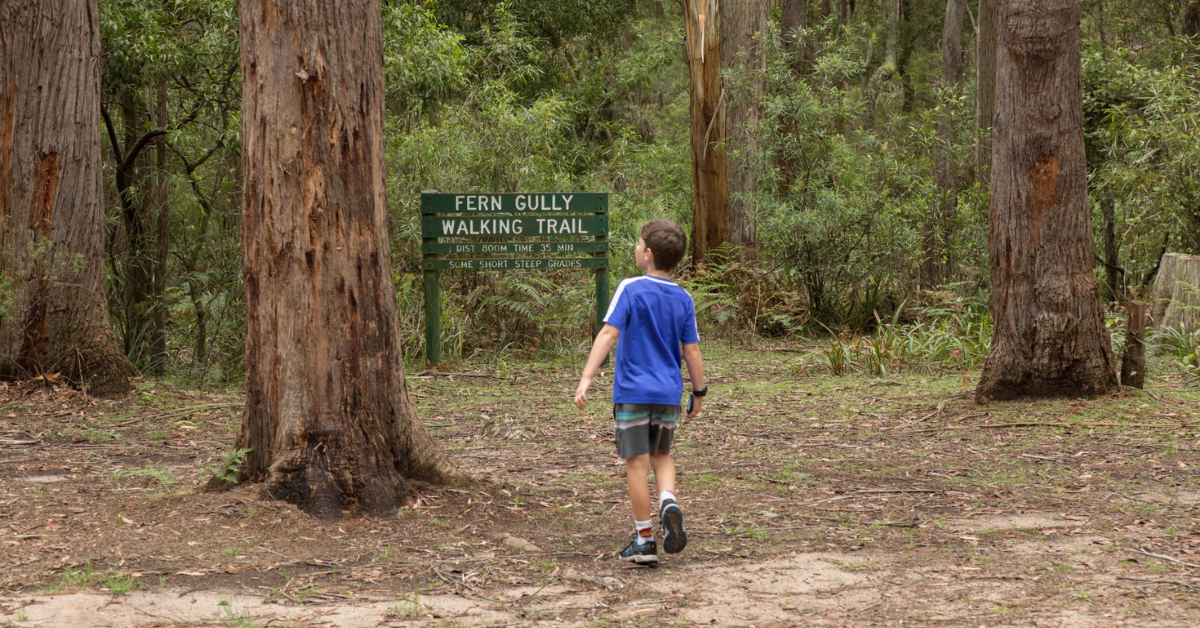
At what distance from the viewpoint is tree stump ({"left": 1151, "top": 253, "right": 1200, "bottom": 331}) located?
11508 millimetres

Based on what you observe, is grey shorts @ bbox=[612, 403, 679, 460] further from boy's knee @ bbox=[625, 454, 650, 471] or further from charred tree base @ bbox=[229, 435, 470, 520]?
charred tree base @ bbox=[229, 435, 470, 520]

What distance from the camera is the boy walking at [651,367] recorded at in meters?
5.10

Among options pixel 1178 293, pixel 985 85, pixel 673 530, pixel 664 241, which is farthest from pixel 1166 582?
pixel 985 85

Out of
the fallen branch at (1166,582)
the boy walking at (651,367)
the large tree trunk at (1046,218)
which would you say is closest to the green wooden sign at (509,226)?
the large tree trunk at (1046,218)

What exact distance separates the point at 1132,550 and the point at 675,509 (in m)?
2.11

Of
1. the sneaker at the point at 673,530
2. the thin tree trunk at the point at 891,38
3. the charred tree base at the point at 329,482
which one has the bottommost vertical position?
the sneaker at the point at 673,530

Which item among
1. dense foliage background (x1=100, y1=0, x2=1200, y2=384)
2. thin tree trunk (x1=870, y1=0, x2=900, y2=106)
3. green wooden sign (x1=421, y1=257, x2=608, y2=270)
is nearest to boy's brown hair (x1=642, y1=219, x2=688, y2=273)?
dense foliage background (x1=100, y1=0, x2=1200, y2=384)

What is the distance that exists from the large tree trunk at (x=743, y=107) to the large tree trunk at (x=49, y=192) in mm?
8779

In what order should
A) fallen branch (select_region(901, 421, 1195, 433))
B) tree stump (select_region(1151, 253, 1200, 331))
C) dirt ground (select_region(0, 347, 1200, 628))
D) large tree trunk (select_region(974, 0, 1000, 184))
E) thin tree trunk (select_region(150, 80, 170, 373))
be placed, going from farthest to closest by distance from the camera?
large tree trunk (select_region(974, 0, 1000, 184)), tree stump (select_region(1151, 253, 1200, 331)), thin tree trunk (select_region(150, 80, 170, 373)), fallen branch (select_region(901, 421, 1195, 433)), dirt ground (select_region(0, 347, 1200, 628))

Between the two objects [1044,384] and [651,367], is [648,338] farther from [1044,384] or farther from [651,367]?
[1044,384]

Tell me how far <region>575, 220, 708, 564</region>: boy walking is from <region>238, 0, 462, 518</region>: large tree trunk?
124cm

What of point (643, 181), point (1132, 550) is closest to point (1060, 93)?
point (1132, 550)

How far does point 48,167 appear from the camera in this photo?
9336 mm

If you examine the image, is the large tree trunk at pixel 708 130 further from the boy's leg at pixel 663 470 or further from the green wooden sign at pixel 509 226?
the boy's leg at pixel 663 470
